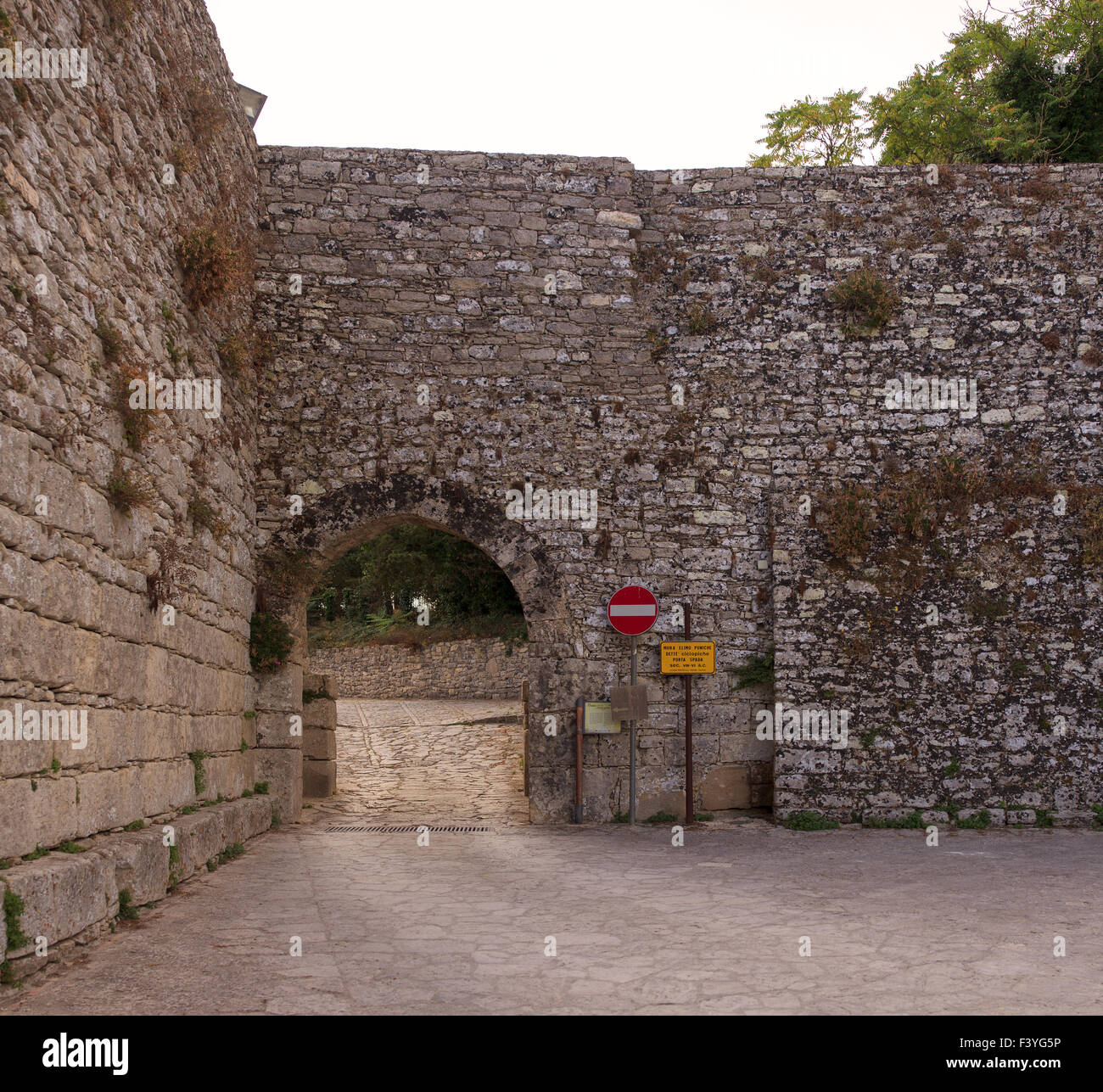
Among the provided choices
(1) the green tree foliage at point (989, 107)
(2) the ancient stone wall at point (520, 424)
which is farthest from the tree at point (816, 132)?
(2) the ancient stone wall at point (520, 424)

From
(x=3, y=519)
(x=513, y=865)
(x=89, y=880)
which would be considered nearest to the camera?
(x=3, y=519)

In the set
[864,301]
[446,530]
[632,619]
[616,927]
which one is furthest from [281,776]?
[864,301]

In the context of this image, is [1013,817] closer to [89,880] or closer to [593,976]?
[593,976]

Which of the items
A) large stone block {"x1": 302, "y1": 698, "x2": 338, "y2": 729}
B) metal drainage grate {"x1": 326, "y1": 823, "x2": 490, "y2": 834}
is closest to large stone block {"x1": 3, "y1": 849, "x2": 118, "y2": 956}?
metal drainage grate {"x1": 326, "y1": 823, "x2": 490, "y2": 834}

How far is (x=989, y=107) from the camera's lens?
46.8ft

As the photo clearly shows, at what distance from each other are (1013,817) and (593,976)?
20.6ft

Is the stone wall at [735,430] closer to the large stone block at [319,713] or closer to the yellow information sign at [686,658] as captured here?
the yellow information sign at [686,658]

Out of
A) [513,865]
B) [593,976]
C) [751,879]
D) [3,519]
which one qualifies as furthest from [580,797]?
[3,519]

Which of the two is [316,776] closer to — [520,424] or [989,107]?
[520,424]

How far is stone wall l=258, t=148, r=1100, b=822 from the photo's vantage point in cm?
911

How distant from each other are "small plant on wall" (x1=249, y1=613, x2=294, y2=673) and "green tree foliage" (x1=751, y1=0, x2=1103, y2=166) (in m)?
10.5

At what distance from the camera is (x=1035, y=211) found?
Answer: 389 inches

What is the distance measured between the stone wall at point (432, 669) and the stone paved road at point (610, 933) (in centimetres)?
1218

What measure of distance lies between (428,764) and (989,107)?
12227 millimetres
